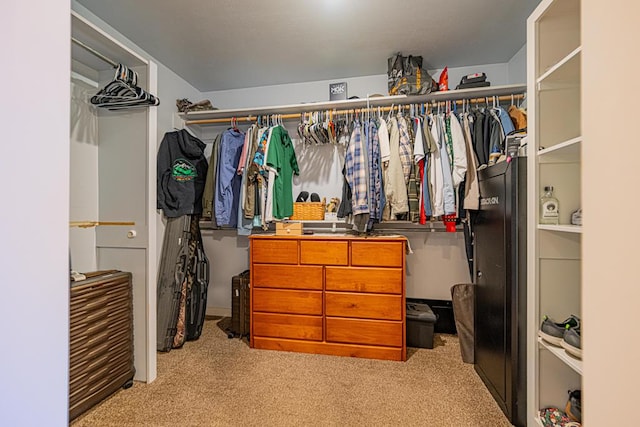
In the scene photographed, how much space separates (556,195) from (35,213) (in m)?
1.85

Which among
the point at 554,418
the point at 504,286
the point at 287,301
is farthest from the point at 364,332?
the point at 554,418

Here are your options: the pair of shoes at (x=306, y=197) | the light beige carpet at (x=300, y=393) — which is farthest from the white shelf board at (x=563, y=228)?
the pair of shoes at (x=306, y=197)

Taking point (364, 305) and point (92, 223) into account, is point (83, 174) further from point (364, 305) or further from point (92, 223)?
point (364, 305)

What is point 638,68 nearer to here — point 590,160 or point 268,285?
point 590,160

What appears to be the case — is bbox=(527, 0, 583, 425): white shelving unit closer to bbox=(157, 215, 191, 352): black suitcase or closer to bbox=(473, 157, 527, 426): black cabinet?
bbox=(473, 157, 527, 426): black cabinet

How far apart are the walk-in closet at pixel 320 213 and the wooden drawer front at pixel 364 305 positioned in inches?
0.6

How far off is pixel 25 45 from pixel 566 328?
1975 millimetres

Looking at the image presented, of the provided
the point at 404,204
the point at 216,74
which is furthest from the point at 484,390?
the point at 216,74

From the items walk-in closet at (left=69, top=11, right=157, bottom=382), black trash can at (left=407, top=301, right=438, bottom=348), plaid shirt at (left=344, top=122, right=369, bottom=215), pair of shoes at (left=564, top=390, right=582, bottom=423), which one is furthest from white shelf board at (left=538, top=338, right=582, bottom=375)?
walk-in closet at (left=69, top=11, right=157, bottom=382)

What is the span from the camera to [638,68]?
62 cm

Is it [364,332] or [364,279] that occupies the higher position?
[364,279]

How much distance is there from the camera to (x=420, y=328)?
7.74ft

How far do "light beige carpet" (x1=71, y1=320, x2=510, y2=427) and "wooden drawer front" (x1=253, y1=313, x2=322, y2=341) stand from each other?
5.6 inches

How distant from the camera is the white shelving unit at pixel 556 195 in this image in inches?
51.9
